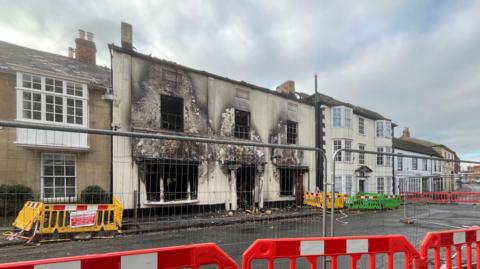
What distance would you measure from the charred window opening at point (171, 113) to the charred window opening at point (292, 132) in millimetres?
9285

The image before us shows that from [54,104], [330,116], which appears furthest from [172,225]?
[330,116]

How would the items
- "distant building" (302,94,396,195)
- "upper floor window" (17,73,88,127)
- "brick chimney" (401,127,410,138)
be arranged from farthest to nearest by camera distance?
1. "brick chimney" (401,127,410,138)
2. "distant building" (302,94,396,195)
3. "upper floor window" (17,73,88,127)

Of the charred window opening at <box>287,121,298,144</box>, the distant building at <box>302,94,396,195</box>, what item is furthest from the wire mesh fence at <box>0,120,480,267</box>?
the distant building at <box>302,94,396,195</box>

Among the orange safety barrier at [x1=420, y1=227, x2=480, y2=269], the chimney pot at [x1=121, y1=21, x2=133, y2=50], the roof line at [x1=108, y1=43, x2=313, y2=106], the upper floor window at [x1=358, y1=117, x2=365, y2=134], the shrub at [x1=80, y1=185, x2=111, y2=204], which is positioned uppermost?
the chimney pot at [x1=121, y1=21, x2=133, y2=50]

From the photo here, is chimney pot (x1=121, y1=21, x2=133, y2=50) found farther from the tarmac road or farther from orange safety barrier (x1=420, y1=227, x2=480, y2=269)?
orange safety barrier (x1=420, y1=227, x2=480, y2=269)

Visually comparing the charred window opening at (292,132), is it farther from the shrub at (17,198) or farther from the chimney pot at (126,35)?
the shrub at (17,198)

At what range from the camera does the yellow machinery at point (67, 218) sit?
9281 millimetres

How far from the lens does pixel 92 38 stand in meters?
18.7

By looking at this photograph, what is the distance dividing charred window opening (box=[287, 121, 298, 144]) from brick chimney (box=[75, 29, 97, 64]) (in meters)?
14.7

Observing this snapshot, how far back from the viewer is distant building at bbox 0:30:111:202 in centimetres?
1100

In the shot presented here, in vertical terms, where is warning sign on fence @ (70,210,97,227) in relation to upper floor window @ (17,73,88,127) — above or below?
below

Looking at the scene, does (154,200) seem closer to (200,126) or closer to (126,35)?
(200,126)

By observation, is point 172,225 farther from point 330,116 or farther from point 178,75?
point 330,116

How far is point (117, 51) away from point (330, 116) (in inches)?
738
